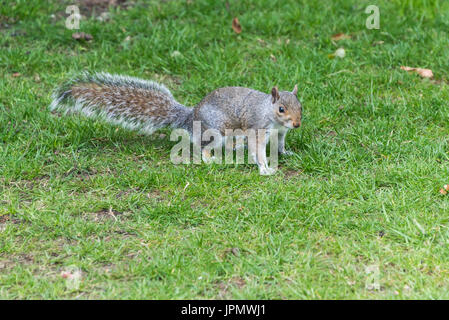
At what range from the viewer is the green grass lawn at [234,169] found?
8.50 ft

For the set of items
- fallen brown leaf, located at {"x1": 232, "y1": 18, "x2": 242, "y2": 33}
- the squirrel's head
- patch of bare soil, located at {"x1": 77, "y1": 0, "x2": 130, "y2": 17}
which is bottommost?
the squirrel's head

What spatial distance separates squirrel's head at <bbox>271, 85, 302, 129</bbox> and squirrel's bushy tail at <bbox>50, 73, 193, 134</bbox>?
55cm

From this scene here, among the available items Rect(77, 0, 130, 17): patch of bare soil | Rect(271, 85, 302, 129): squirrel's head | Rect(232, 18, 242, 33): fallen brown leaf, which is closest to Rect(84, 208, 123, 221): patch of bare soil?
Rect(271, 85, 302, 129): squirrel's head

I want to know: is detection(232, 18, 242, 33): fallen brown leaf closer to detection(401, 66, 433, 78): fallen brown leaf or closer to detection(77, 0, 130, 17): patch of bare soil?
detection(77, 0, 130, 17): patch of bare soil

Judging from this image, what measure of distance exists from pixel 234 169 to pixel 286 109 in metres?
0.44

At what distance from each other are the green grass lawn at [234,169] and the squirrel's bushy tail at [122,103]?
181mm

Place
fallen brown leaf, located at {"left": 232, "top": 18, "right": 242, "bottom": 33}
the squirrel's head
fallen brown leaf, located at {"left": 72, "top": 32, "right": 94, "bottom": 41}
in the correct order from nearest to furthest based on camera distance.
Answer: the squirrel's head
fallen brown leaf, located at {"left": 72, "top": 32, "right": 94, "bottom": 41}
fallen brown leaf, located at {"left": 232, "top": 18, "right": 242, "bottom": 33}

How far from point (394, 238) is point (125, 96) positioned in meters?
1.72

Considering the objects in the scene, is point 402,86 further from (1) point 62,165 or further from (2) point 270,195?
(1) point 62,165

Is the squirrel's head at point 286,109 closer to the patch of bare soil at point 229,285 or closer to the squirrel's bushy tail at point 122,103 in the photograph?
the squirrel's bushy tail at point 122,103

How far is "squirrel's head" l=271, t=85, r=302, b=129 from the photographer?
131 inches

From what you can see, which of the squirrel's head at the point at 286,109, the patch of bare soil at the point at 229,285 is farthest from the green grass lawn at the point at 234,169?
the squirrel's head at the point at 286,109

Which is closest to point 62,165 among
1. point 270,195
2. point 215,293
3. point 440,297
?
point 270,195
